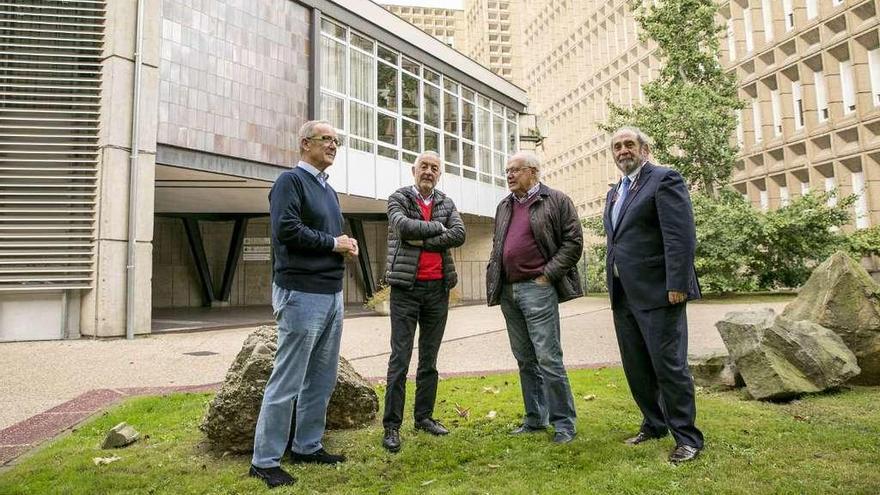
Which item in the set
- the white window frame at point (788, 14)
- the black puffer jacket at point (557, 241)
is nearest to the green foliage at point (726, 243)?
the white window frame at point (788, 14)

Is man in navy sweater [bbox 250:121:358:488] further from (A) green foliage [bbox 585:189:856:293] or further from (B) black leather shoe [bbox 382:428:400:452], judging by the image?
(A) green foliage [bbox 585:189:856:293]

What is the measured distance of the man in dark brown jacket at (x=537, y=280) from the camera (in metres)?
3.95

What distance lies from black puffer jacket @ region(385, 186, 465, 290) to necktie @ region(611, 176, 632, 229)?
3.49ft

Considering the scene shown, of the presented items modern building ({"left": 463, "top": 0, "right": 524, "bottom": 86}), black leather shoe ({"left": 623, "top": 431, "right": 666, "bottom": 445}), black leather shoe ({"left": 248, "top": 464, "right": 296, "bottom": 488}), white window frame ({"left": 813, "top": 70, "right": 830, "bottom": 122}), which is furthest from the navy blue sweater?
modern building ({"left": 463, "top": 0, "right": 524, "bottom": 86})

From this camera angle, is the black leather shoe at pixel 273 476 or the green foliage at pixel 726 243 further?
the green foliage at pixel 726 243

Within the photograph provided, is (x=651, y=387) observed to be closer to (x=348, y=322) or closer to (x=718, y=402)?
(x=718, y=402)

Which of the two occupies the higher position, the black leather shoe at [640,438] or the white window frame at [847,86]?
the white window frame at [847,86]

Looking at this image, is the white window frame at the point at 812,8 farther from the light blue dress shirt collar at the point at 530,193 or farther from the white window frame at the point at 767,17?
the light blue dress shirt collar at the point at 530,193

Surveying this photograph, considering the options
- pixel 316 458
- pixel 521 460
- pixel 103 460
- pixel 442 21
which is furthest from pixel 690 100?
pixel 442 21

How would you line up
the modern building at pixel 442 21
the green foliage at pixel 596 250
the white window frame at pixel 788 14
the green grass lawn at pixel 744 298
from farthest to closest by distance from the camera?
the modern building at pixel 442 21
the white window frame at pixel 788 14
the green foliage at pixel 596 250
the green grass lawn at pixel 744 298

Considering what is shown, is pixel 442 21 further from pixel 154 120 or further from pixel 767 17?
pixel 154 120

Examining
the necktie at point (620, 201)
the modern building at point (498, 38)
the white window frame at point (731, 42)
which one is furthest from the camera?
the modern building at point (498, 38)

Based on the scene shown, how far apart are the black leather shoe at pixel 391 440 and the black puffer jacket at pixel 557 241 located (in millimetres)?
1191

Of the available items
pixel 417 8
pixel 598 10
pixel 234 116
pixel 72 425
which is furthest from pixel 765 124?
pixel 417 8
